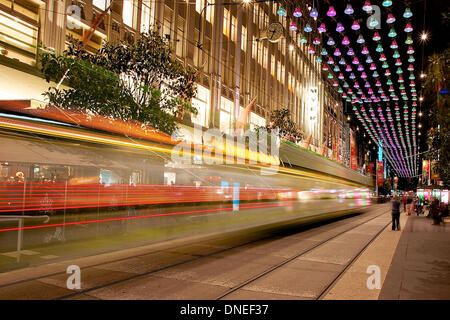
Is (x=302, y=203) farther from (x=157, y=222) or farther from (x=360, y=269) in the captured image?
(x=360, y=269)

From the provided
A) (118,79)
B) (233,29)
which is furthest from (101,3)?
(233,29)

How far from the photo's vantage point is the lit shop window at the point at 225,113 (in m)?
33.7

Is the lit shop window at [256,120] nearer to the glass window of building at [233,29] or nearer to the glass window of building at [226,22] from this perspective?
the glass window of building at [233,29]

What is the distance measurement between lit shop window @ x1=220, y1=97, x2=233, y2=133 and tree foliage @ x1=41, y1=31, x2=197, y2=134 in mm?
15156

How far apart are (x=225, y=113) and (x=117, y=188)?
22835 mm

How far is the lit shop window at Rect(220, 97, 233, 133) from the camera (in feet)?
111

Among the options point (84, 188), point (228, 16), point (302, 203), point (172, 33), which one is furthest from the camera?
point (228, 16)

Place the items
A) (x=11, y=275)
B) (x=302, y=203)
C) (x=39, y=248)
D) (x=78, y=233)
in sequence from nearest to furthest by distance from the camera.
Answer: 1. (x=11, y=275)
2. (x=39, y=248)
3. (x=78, y=233)
4. (x=302, y=203)

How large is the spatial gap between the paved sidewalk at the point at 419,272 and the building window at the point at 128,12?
20.1 metres

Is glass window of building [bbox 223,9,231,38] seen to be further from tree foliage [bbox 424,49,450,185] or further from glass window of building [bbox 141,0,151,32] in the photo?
tree foliage [bbox 424,49,450,185]

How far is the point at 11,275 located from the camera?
26.1 feet

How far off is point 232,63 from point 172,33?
29.8 ft

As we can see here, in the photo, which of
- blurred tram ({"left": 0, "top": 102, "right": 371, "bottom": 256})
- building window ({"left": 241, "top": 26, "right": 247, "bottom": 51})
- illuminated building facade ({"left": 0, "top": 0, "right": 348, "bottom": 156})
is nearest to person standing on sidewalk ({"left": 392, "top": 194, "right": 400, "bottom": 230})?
blurred tram ({"left": 0, "top": 102, "right": 371, "bottom": 256})
